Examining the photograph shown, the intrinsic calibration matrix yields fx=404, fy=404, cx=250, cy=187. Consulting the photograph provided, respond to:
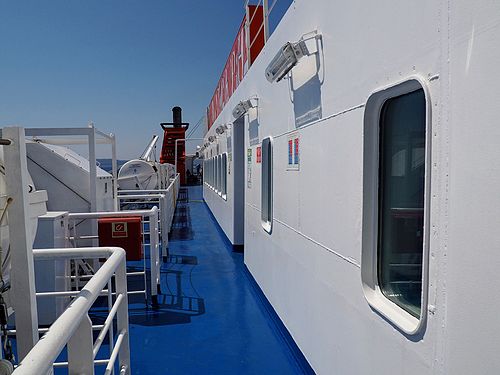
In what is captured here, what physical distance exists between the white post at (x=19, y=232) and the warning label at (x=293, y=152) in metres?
2.16

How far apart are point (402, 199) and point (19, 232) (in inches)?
56.4

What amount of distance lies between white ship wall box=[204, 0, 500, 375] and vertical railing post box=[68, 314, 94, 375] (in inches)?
44.5

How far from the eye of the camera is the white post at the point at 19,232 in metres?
1.12

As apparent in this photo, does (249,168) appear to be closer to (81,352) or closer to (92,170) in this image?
(92,170)

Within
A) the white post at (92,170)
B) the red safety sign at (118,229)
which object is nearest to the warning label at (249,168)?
the red safety sign at (118,229)

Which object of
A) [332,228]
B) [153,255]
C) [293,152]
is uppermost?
[293,152]

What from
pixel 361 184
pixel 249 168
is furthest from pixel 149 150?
pixel 361 184

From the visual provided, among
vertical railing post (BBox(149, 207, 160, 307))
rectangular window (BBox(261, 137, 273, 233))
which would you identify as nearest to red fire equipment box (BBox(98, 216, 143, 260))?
vertical railing post (BBox(149, 207, 160, 307))

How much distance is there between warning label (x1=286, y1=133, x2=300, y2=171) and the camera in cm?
306

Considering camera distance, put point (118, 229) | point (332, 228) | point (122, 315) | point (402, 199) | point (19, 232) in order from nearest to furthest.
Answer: point (19, 232) < point (402, 199) < point (122, 315) < point (332, 228) < point (118, 229)

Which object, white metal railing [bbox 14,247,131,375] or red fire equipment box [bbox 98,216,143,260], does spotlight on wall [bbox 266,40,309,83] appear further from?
red fire equipment box [bbox 98,216,143,260]

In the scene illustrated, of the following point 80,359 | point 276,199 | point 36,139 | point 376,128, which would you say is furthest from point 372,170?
point 36,139

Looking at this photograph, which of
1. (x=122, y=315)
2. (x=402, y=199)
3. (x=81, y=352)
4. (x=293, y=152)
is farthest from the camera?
(x=293, y=152)

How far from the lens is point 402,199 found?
5.68 ft
